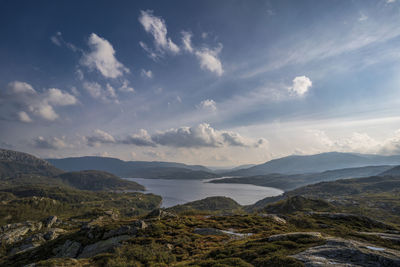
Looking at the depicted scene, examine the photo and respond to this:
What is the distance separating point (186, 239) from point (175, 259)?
25.4 feet

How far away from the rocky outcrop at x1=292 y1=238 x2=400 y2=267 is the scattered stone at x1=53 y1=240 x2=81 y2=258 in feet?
112

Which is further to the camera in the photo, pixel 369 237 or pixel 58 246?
pixel 58 246

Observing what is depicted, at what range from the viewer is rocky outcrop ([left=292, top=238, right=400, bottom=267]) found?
11992 millimetres

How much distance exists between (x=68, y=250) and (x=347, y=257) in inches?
1541

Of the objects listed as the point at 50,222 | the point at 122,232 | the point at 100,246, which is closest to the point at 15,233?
the point at 50,222

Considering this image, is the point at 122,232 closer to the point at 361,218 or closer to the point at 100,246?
the point at 100,246

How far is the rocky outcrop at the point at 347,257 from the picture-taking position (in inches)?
472

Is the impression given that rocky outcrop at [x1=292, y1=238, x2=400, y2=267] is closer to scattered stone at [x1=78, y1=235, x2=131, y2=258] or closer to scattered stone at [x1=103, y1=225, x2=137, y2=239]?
scattered stone at [x1=78, y1=235, x2=131, y2=258]

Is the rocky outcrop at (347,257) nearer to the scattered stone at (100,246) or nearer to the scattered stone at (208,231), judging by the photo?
the scattered stone at (208,231)

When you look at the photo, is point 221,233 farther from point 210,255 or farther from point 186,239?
point 210,255

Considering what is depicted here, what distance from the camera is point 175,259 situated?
63.0 feet

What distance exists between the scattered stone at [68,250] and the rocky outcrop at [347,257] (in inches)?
1350

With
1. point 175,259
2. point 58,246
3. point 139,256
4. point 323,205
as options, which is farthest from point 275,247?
point 323,205

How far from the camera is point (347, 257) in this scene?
43.1ft
